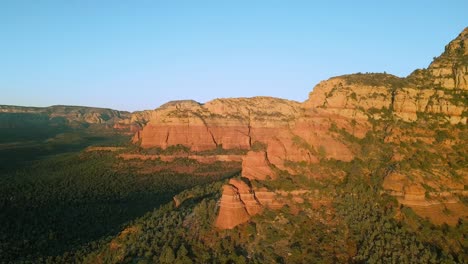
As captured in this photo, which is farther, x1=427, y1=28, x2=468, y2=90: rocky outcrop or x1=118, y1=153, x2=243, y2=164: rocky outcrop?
x1=118, y1=153, x2=243, y2=164: rocky outcrop

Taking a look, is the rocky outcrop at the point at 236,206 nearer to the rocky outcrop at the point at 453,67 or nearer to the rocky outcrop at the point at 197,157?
the rocky outcrop at the point at 453,67

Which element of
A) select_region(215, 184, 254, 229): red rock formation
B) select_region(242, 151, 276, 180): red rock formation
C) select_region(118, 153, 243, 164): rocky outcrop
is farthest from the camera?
select_region(118, 153, 243, 164): rocky outcrop

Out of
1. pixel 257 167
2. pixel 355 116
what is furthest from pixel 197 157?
pixel 355 116

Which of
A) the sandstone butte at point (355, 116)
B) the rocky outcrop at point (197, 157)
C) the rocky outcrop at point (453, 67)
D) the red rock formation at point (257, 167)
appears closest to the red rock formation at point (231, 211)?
the sandstone butte at point (355, 116)

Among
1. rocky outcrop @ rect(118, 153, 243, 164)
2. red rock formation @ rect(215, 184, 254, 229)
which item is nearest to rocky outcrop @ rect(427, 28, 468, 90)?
red rock formation @ rect(215, 184, 254, 229)

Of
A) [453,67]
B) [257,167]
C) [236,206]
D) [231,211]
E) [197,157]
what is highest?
[453,67]

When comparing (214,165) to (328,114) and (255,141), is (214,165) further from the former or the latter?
(328,114)

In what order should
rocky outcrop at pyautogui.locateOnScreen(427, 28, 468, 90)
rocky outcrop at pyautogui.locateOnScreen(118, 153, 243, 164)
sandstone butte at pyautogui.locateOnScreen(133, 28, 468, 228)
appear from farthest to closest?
rocky outcrop at pyautogui.locateOnScreen(118, 153, 243, 164), rocky outcrop at pyautogui.locateOnScreen(427, 28, 468, 90), sandstone butte at pyautogui.locateOnScreen(133, 28, 468, 228)

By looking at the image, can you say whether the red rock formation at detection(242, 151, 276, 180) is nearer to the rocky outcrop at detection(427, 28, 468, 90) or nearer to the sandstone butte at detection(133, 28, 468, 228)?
the sandstone butte at detection(133, 28, 468, 228)

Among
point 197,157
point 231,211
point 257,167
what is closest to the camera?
point 231,211

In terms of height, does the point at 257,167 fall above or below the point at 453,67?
below

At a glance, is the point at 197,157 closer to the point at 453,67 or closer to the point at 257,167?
the point at 257,167

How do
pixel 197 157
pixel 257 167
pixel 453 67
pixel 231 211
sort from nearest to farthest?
A: pixel 231 211 → pixel 257 167 → pixel 453 67 → pixel 197 157

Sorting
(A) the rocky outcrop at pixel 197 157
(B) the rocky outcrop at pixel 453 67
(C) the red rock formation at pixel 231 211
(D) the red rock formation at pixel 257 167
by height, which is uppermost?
(B) the rocky outcrop at pixel 453 67
